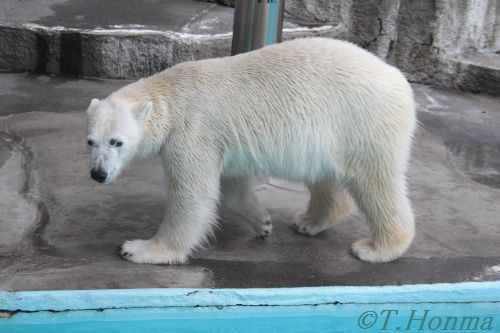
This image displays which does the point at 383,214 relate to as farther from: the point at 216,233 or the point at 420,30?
the point at 420,30

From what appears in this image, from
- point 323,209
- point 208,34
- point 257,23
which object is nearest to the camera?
point 323,209

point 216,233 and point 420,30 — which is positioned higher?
point 420,30

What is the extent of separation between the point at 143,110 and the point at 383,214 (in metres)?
1.11

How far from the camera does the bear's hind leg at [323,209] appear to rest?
314cm

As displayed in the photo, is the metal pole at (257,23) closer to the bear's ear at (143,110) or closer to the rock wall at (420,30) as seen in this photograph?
the bear's ear at (143,110)

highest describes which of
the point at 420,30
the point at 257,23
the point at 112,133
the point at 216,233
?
the point at 257,23

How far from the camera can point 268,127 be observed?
2762 mm

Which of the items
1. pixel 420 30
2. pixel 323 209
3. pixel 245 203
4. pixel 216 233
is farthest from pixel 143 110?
pixel 420 30

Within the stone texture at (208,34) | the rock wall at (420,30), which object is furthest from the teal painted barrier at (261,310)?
the rock wall at (420,30)

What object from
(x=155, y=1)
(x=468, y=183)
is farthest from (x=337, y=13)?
(x=468, y=183)

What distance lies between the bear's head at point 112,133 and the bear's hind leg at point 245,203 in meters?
0.53

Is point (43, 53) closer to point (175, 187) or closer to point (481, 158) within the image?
point (175, 187)

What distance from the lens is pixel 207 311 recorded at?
2.35 meters

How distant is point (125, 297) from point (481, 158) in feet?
9.77
